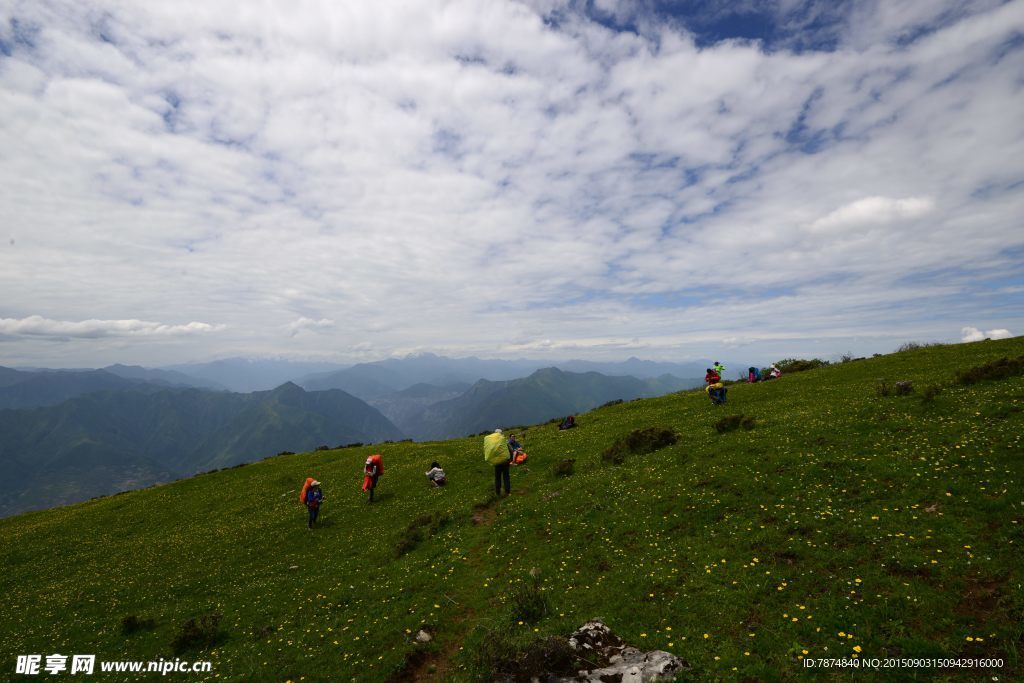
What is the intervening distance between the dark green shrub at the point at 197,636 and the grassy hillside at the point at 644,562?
0.24 meters

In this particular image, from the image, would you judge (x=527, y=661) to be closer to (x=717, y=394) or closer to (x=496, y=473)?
(x=496, y=473)

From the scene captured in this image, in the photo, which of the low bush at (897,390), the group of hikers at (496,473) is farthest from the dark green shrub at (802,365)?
the group of hikers at (496,473)

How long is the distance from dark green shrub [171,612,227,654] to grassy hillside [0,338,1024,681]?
24cm

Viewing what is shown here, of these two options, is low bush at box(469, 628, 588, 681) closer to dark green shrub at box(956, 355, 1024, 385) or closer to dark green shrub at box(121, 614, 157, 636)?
dark green shrub at box(121, 614, 157, 636)

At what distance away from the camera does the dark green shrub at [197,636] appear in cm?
1720

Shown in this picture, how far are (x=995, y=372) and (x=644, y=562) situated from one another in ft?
97.3

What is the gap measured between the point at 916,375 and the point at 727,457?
2426cm

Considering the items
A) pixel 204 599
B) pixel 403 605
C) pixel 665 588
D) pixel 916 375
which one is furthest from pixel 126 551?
pixel 916 375

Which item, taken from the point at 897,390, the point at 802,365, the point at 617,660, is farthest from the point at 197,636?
the point at 802,365

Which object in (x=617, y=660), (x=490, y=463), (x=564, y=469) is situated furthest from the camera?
(x=564, y=469)

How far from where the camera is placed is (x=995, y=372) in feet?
91.1

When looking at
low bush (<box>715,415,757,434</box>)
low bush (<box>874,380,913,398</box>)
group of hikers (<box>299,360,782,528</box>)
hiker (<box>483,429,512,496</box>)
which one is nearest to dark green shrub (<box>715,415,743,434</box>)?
low bush (<box>715,415,757,434</box>)

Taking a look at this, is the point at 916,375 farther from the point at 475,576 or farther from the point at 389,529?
the point at 389,529

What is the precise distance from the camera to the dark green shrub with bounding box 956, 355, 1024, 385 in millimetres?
27547
